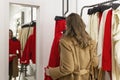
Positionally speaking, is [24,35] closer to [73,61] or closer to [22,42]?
[22,42]

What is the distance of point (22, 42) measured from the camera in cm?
250

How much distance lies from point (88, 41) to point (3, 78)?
1135mm

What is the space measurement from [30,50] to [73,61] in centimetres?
92

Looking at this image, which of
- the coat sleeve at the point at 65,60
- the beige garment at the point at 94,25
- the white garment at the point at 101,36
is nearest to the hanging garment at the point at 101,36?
the white garment at the point at 101,36

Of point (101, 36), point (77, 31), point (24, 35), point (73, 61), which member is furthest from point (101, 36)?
point (24, 35)

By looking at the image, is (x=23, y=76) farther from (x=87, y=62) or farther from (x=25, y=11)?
(x=87, y=62)

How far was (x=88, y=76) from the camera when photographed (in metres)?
1.95

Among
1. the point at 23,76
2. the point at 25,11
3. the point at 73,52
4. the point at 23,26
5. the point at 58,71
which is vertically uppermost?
the point at 25,11

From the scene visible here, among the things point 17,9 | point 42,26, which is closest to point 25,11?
point 17,9

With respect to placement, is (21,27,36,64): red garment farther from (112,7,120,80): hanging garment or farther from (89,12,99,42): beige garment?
(112,7,120,80): hanging garment

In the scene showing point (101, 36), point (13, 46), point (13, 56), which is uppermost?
point (101, 36)

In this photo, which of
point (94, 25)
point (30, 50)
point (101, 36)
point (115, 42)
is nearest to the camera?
point (115, 42)

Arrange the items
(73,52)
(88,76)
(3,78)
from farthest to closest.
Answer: (3,78)
(88,76)
(73,52)

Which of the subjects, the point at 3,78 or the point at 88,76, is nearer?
the point at 88,76
